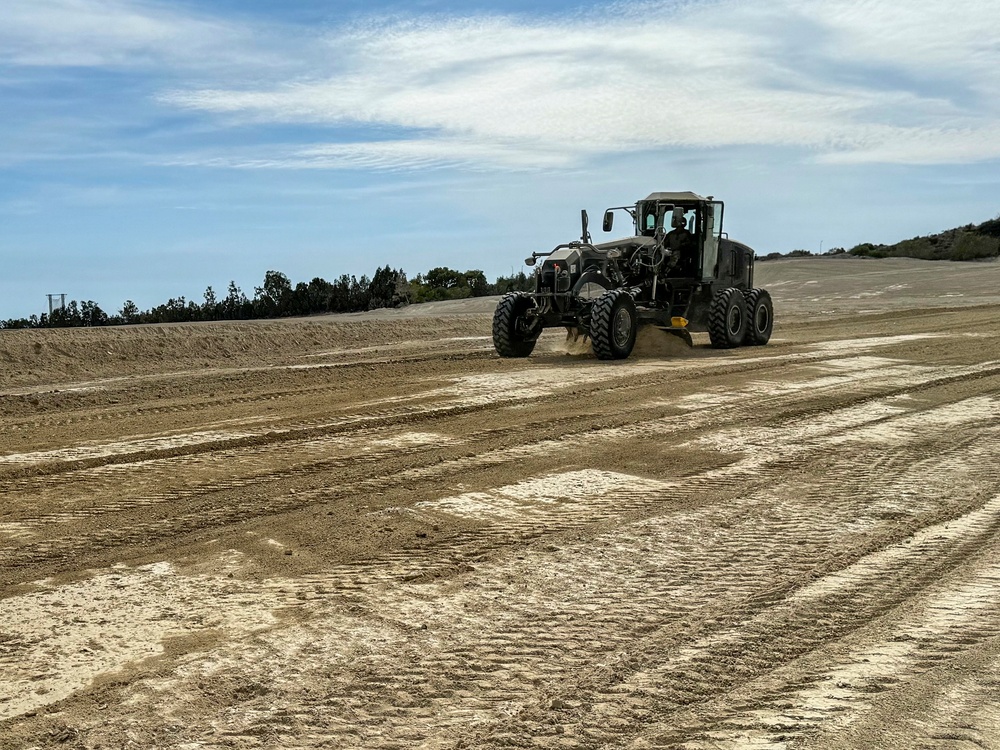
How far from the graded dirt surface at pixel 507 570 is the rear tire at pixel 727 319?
5483 mm

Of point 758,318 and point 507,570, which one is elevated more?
point 758,318

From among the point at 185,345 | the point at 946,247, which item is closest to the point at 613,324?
the point at 185,345

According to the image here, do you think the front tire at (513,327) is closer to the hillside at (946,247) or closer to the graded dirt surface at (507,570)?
the graded dirt surface at (507,570)

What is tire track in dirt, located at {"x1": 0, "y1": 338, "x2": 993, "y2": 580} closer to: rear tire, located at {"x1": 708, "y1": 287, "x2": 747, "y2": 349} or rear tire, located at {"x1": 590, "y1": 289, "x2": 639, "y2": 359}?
rear tire, located at {"x1": 590, "y1": 289, "x2": 639, "y2": 359}

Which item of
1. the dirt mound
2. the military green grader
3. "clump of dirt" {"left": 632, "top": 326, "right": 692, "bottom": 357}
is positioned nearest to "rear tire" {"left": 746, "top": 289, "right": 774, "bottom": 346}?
the military green grader

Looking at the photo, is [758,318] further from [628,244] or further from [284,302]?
[284,302]

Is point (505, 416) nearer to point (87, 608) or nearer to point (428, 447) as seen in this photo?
point (428, 447)

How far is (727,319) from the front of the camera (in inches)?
651

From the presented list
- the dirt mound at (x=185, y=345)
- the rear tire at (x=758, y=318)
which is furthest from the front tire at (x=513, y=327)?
the rear tire at (x=758, y=318)

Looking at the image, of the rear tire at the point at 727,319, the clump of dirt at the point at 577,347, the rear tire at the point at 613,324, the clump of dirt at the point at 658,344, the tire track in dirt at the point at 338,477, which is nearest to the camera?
the tire track in dirt at the point at 338,477

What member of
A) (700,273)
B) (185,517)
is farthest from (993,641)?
(700,273)

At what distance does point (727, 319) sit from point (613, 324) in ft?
9.57

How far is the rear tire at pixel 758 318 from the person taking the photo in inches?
670

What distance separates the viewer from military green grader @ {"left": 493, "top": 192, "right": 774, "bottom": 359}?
589 inches
